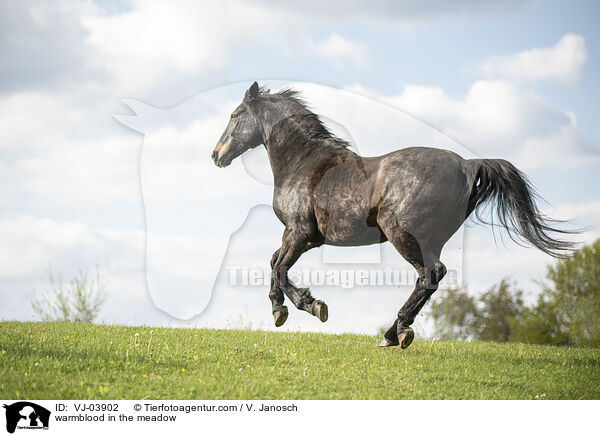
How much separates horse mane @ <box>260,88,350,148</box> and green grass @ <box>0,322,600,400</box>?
288 centimetres

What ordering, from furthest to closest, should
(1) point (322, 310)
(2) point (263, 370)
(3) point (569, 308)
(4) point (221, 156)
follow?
(3) point (569, 308)
(4) point (221, 156)
(1) point (322, 310)
(2) point (263, 370)

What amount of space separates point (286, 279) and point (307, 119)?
223cm

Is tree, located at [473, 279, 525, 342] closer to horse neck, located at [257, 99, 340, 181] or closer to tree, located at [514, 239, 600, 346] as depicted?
tree, located at [514, 239, 600, 346]

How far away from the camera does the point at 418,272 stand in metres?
6.64

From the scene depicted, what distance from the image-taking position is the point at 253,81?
7.67 m

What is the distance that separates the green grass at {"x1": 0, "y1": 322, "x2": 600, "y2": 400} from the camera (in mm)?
5535

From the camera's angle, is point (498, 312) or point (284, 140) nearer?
point (284, 140)

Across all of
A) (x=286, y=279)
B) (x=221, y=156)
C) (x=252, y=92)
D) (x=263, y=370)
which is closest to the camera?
(x=263, y=370)

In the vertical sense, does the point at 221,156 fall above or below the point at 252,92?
below

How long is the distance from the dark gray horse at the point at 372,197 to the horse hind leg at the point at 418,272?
12mm
